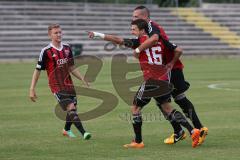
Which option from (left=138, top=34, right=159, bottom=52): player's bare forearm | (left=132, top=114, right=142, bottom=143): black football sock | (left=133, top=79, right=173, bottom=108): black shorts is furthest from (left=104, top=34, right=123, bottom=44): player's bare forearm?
(left=132, top=114, right=142, bottom=143): black football sock

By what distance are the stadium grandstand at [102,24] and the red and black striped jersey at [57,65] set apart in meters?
26.7

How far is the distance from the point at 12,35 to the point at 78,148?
30417 mm

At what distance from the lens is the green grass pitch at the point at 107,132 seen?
9352 mm

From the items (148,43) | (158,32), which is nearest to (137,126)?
(148,43)

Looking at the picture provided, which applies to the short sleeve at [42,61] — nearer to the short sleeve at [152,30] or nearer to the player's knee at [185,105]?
the short sleeve at [152,30]

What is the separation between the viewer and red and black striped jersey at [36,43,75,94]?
36.4 ft

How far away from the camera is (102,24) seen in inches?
1690

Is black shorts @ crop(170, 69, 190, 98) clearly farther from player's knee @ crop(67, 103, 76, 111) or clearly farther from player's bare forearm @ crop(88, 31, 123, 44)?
player's knee @ crop(67, 103, 76, 111)

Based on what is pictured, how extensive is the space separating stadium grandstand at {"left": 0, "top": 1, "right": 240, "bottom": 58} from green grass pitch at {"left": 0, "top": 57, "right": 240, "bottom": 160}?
19.8 metres

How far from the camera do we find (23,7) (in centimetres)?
4156

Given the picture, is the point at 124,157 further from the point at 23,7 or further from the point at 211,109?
the point at 23,7

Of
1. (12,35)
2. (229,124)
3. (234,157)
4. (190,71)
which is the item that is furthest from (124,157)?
(12,35)

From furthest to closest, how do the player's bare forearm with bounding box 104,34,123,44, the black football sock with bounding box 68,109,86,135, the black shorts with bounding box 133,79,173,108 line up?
the black football sock with bounding box 68,109,86,135 < the black shorts with bounding box 133,79,173,108 < the player's bare forearm with bounding box 104,34,123,44

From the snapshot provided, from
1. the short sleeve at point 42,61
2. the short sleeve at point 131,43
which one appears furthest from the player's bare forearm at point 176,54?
the short sleeve at point 42,61
